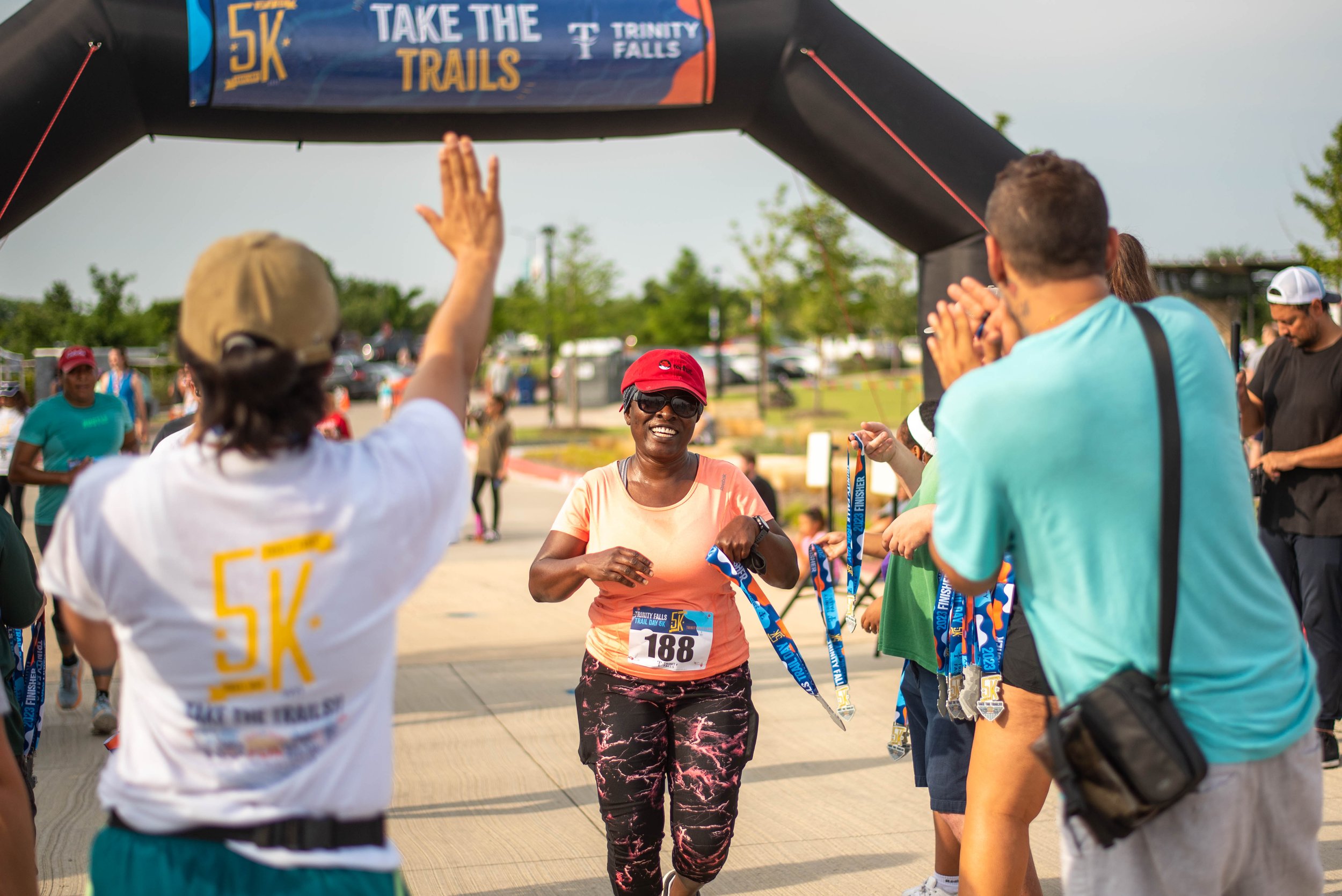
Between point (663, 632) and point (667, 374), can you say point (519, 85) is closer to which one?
point (667, 374)

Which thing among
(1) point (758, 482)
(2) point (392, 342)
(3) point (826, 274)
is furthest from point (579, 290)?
(2) point (392, 342)

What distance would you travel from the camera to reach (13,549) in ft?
12.3

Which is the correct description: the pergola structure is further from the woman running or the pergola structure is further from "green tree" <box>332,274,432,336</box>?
"green tree" <box>332,274,432,336</box>

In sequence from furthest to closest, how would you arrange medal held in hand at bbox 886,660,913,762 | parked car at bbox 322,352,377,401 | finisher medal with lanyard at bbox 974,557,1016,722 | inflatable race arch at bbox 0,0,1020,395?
parked car at bbox 322,352,377,401 < inflatable race arch at bbox 0,0,1020,395 < medal held in hand at bbox 886,660,913,762 < finisher medal with lanyard at bbox 974,557,1016,722

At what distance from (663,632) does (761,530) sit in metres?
0.44

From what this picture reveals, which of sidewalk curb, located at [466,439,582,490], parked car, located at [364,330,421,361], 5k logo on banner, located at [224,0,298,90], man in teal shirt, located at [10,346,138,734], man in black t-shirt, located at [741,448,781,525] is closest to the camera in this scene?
5k logo on banner, located at [224,0,298,90]

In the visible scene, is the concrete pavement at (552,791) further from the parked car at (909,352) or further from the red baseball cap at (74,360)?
the parked car at (909,352)

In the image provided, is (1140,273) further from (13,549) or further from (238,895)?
(13,549)

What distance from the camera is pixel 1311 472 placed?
219 inches

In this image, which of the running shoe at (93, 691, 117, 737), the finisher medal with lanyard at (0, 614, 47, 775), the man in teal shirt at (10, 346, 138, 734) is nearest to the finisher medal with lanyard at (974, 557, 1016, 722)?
the finisher medal with lanyard at (0, 614, 47, 775)

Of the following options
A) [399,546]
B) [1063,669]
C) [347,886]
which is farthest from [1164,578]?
[347,886]

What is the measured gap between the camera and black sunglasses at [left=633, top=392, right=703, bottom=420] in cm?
373

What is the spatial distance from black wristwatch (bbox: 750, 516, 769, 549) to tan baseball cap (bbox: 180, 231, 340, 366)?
Result: 1.94 metres

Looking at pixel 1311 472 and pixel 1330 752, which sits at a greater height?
pixel 1311 472
